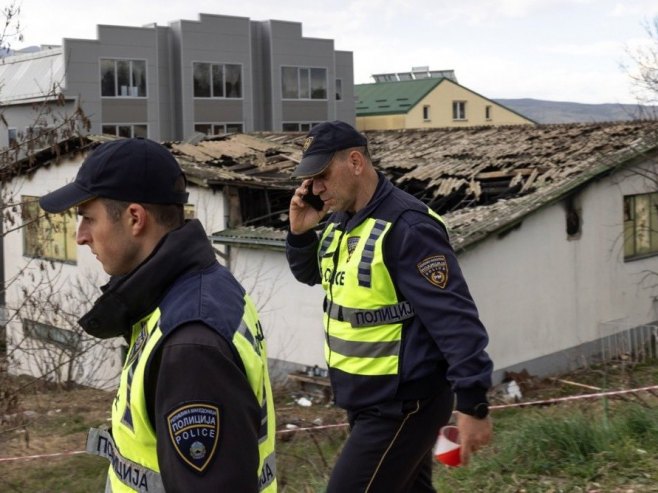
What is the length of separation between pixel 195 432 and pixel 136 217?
22.0 inches

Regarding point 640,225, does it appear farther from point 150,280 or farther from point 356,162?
point 150,280

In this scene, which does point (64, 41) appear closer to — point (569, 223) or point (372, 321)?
point (569, 223)

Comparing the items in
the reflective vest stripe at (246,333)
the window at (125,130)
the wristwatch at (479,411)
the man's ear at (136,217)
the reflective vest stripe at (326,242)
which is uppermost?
the window at (125,130)

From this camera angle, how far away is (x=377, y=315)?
3.53 m

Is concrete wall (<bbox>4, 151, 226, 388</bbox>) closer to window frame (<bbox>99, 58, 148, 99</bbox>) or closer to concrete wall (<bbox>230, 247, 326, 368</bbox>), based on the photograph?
concrete wall (<bbox>230, 247, 326, 368</bbox>)

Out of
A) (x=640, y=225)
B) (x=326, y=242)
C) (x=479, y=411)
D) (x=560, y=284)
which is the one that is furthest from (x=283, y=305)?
(x=479, y=411)

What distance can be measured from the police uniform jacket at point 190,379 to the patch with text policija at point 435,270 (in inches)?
56.8

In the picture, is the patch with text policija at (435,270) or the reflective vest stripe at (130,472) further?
the patch with text policija at (435,270)

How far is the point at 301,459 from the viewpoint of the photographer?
22.3ft

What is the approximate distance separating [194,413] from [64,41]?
131 feet

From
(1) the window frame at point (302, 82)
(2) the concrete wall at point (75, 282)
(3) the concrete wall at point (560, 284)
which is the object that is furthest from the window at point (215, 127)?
(3) the concrete wall at point (560, 284)

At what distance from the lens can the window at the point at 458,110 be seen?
59.5 m

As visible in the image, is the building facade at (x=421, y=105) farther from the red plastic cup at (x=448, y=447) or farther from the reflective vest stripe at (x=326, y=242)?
the red plastic cup at (x=448, y=447)

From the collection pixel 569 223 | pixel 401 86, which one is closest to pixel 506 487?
pixel 569 223
